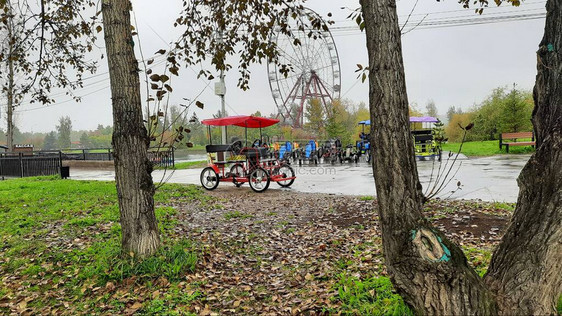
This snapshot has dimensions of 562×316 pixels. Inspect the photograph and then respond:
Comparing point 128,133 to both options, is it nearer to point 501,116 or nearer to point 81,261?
point 81,261

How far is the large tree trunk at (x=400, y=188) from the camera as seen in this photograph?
1764 millimetres

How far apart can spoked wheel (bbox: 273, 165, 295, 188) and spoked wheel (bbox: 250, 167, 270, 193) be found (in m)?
0.60

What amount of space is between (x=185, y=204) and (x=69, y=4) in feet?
12.7

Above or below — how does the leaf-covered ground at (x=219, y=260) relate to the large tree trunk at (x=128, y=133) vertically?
below

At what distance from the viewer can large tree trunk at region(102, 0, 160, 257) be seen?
9.78 ft

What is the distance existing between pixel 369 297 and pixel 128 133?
8.08 feet

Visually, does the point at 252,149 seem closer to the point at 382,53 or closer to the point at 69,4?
the point at 69,4

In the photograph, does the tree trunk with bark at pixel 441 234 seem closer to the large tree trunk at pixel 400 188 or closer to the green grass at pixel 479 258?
the large tree trunk at pixel 400 188

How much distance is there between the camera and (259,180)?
333 inches

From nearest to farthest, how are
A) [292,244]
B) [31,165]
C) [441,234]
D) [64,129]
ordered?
[441,234] → [292,244] → [31,165] → [64,129]

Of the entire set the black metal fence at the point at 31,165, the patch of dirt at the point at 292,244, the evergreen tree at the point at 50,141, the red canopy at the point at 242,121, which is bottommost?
the patch of dirt at the point at 292,244

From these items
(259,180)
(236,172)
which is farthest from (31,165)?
(259,180)

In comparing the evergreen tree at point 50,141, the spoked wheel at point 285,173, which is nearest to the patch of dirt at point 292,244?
the spoked wheel at point 285,173

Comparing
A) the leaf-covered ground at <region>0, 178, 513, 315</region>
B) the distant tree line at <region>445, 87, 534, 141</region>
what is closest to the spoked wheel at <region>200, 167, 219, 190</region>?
the leaf-covered ground at <region>0, 178, 513, 315</region>
